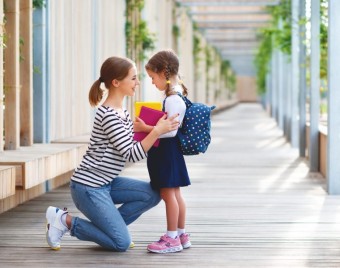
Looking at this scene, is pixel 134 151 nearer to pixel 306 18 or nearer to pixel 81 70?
pixel 81 70

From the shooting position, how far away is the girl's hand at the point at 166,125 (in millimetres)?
4852

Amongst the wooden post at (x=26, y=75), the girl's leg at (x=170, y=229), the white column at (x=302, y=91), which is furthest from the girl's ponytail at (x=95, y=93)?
the white column at (x=302, y=91)

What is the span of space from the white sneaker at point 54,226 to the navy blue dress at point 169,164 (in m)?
0.58

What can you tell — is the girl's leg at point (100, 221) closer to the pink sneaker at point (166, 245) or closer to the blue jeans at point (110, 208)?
the blue jeans at point (110, 208)

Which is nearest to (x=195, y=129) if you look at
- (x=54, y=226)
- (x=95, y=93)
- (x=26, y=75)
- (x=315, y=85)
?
(x=95, y=93)

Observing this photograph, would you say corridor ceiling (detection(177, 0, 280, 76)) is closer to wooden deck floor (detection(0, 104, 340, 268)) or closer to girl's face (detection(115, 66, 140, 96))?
wooden deck floor (detection(0, 104, 340, 268))

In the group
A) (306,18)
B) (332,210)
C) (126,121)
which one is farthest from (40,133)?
(306,18)

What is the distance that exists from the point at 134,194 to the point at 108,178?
21 cm

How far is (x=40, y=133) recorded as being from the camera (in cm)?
831

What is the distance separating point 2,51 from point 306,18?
6408 mm

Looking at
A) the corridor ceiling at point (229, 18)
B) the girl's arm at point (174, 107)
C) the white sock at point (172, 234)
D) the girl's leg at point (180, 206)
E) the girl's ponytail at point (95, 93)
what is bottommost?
the white sock at point (172, 234)

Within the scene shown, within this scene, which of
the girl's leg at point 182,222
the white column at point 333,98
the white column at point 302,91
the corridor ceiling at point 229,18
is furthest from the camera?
the corridor ceiling at point 229,18

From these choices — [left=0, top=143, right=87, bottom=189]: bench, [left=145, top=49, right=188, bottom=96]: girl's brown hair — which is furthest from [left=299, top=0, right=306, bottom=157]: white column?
[left=145, top=49, right=188, bottom=96]: girl's brown hair

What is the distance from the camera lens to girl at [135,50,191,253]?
500 cm
